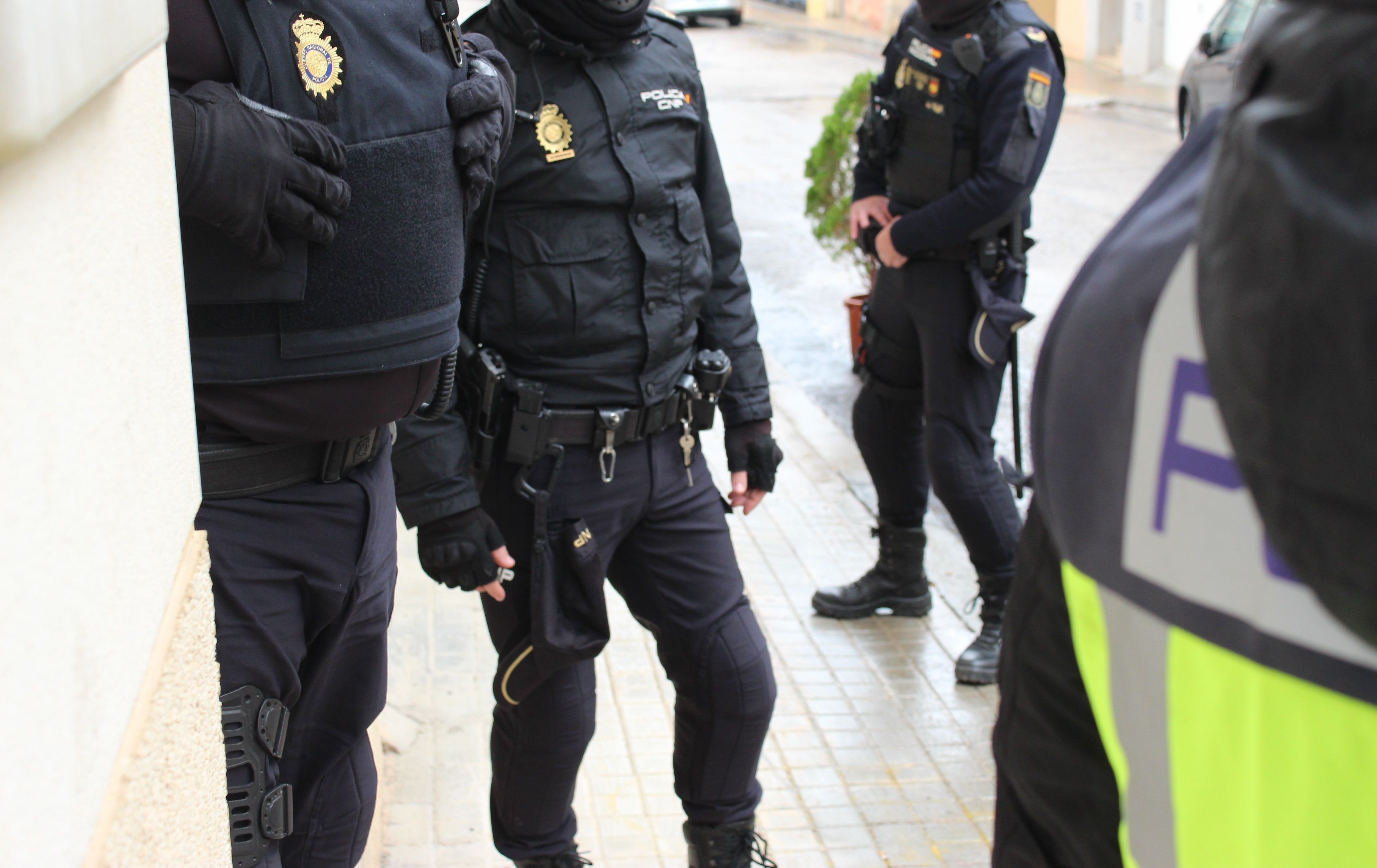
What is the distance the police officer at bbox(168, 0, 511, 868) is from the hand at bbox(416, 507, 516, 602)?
232 millimetres

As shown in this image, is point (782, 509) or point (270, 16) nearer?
point (270, 16)

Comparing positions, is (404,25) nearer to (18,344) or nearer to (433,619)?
(18,344)

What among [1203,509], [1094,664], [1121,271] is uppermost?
[1121,271]

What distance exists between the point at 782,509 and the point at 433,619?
Result: 1451mm

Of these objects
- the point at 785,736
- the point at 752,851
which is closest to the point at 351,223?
the point at 752,851

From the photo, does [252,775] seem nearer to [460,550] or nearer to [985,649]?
[460,550]

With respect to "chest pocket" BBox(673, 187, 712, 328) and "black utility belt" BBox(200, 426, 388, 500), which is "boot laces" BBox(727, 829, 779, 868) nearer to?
"chest pocket" BBox(673, 187, 712, 328)

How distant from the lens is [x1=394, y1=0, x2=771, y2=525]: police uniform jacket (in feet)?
7.79

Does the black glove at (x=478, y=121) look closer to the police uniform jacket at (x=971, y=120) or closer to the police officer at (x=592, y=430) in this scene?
the police officer at (x=592, y=430)

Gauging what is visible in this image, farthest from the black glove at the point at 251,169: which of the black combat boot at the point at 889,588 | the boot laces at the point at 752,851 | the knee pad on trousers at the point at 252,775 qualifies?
the black combat boot at the point at 889,588

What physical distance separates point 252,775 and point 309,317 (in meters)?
0.59

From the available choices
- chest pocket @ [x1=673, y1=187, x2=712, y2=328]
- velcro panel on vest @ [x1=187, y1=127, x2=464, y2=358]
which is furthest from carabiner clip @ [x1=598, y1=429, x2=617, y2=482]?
velcro panel on vest @ [x1=187, y1=127, x2=464, y2=358]

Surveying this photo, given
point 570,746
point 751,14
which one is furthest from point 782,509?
point 751,14

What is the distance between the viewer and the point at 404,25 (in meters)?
1.87
